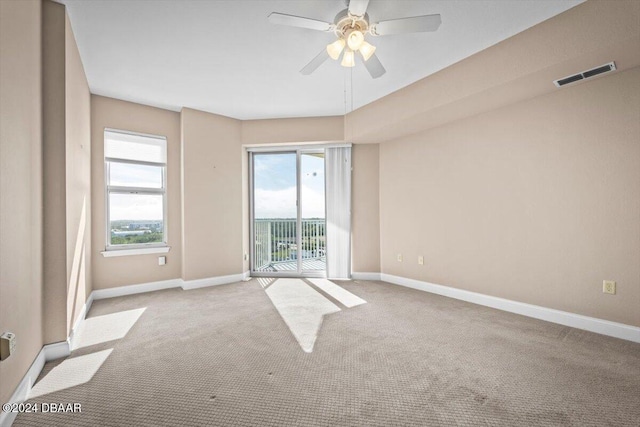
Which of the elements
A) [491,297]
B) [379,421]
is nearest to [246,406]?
[379,421]

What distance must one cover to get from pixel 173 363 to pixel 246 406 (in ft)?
2.78

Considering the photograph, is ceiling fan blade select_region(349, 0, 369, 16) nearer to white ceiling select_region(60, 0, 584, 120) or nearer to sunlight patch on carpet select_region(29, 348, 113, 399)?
white ceiling select_region(60, 0, 584, 120)

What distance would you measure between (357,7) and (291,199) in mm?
3486

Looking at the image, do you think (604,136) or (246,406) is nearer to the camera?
(246,406)

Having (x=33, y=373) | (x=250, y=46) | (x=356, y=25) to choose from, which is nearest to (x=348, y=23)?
(x=356, y=25)

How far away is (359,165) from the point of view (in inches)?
197

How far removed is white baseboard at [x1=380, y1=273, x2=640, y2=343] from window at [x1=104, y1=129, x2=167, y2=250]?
4.08 m

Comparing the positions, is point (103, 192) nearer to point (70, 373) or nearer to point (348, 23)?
point (70, 373)

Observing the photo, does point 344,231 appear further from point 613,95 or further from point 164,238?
point 613,95

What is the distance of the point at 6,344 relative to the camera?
1.45m

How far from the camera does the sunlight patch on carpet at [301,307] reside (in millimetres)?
2737

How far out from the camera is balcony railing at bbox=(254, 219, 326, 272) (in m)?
5.34

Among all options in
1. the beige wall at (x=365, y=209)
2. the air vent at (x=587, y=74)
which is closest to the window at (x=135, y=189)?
the beige wall at (x=365, y=209)

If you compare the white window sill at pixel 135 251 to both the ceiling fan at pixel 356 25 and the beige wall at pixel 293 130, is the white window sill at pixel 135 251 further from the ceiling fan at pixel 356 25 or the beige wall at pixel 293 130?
the ceiling fan at pixel 356 25
